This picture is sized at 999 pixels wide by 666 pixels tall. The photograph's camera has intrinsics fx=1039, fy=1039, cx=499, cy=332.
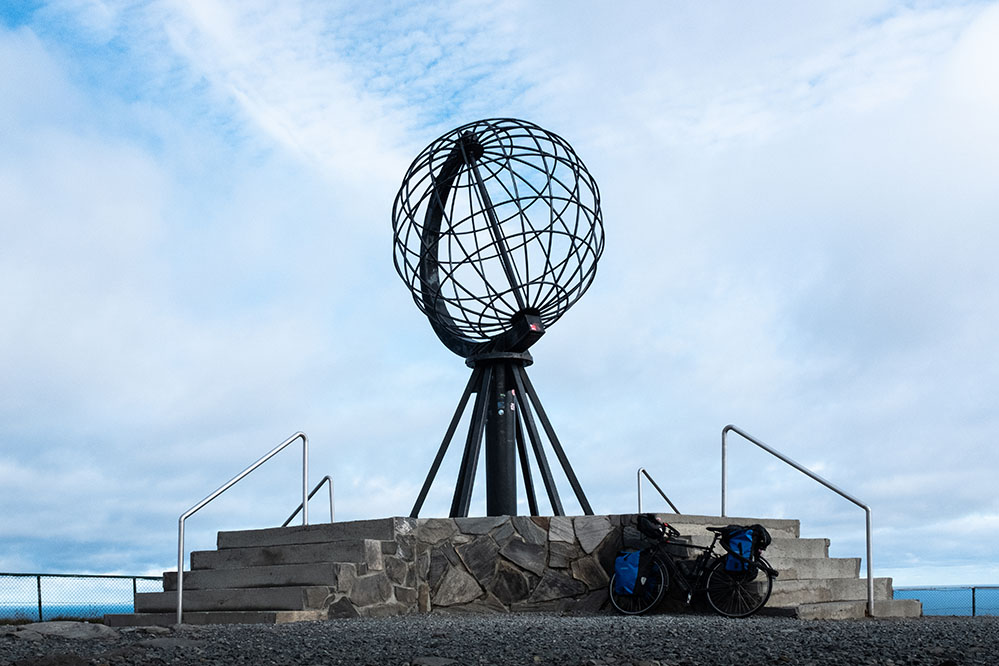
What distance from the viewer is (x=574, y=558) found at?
29.6 feet

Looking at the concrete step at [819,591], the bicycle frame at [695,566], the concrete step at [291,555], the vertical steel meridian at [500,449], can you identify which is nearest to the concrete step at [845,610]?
the concrete step at [819,591]

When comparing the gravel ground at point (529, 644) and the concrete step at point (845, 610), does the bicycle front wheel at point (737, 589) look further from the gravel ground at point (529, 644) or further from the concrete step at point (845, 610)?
the gravel ground at point (529, 644)

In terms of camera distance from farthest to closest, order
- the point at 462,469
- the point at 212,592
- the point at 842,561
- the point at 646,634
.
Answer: the point at 462,469, the point at 842,561, the point at 212,592, the point at 646,634

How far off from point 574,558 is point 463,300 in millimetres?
2960

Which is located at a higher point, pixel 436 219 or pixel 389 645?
pixel 436 219

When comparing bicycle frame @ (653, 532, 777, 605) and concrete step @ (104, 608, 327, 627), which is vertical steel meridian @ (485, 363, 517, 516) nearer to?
bicycle frame @ (653, 532, 777, 605)

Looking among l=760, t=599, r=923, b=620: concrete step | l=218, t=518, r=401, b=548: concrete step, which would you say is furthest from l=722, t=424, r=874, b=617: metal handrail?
l=218, t=518, r=401, b=548: concrete step

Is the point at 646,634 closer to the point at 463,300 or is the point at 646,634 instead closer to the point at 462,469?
the point at 462,469

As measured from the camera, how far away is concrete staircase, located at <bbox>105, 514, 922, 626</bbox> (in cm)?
818

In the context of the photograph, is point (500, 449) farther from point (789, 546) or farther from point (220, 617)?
point (220, 617)

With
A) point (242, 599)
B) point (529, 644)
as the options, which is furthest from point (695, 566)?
point (242, 599)

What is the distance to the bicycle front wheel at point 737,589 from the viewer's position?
8062mm

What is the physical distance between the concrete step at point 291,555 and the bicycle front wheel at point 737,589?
9.02 ft

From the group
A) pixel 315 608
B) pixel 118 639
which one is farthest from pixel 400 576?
pixel 118 639
